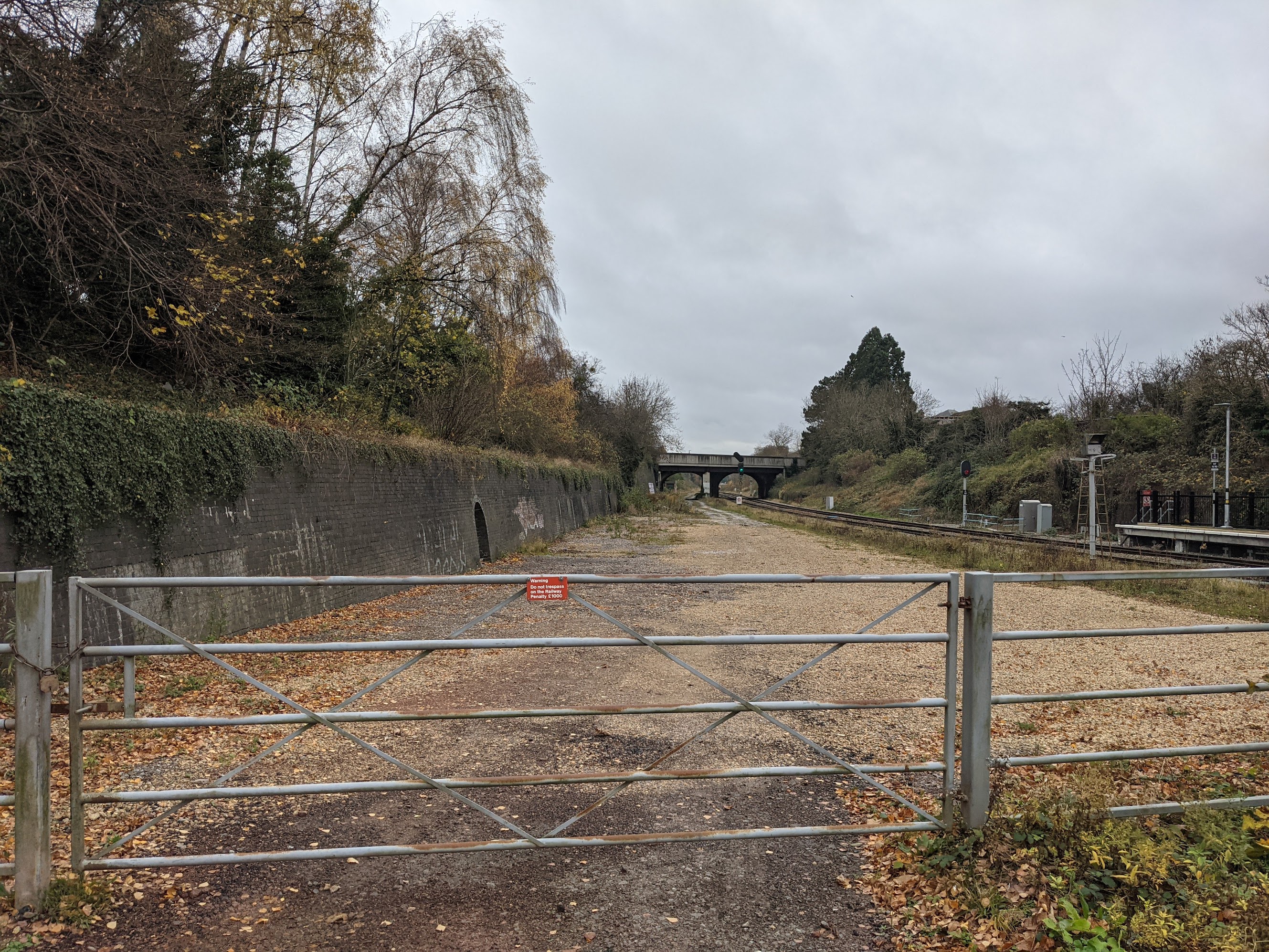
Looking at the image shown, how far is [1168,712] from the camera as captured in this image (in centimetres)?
601

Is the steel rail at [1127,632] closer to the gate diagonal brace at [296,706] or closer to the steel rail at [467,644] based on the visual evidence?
the steel rail at [467,644]

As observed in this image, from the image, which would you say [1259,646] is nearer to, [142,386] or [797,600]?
[797,600]

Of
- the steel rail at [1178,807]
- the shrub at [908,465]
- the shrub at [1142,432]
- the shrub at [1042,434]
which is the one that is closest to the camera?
the steel rail at [1178,807]

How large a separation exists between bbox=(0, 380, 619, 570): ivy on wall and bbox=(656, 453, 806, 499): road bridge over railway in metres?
68.0

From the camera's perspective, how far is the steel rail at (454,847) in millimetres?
2994

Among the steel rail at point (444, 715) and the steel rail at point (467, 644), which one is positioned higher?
the steel rail at point (467, 644)

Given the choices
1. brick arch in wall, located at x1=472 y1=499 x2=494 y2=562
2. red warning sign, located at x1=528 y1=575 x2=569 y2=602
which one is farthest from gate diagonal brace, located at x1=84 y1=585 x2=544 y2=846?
brick arch in wall, located at x1=472 y1=499 x2=494 y2=562

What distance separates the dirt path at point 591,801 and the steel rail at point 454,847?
21 centimetres

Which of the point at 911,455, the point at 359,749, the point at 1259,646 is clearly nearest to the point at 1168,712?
the point at 1259,646

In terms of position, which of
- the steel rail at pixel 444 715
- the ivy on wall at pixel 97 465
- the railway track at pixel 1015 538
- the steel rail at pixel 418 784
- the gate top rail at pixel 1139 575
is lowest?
the railway track at pixel 1015 538

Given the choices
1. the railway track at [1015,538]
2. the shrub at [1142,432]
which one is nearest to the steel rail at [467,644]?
the railway track at [1015,538]

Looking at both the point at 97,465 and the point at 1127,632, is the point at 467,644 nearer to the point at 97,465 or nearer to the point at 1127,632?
the point at 1127,632

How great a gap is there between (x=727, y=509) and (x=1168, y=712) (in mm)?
55026

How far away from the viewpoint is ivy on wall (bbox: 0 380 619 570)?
6.34 meters
